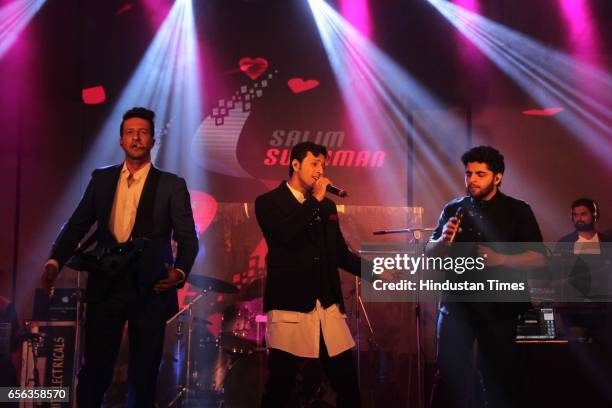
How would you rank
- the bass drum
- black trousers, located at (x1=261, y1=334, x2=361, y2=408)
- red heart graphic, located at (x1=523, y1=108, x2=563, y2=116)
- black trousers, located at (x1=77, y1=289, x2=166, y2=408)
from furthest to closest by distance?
red heart graphic, located at (x1=523, y1=108, x2=563, y2=116)
the bass drum
black trousers, located at (x1=261, y1=334, x2=361, y2=408)
black trousers, located at (x1=77, y1=289, x2=166, y2=408)

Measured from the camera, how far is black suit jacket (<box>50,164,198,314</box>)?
3285 mm

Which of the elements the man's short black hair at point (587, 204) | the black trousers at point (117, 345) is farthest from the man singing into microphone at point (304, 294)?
the man's short black hair at point (587, 204)

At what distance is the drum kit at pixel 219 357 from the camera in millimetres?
5742

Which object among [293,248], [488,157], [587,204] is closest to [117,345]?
[293,248]

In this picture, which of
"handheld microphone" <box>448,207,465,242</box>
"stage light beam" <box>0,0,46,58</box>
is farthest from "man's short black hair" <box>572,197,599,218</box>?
"stage light beam" <box>0,0,46,58</box>

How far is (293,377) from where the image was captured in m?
3.40

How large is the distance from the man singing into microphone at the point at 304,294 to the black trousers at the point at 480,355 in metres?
0.65

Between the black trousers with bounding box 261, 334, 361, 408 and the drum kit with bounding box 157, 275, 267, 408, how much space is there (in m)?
2.33

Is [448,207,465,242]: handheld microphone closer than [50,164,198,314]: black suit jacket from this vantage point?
No

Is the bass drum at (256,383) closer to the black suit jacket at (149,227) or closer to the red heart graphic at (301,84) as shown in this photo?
the black suit jacket at (149,227)

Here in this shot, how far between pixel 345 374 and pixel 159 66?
4546 millimetres

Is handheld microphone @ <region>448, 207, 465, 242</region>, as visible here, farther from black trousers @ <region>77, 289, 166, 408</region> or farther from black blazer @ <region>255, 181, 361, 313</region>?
black trousers @ <region>77, 289, 166, 408</region>

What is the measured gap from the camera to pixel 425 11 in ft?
22.9

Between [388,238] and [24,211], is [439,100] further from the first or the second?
[24,211]
